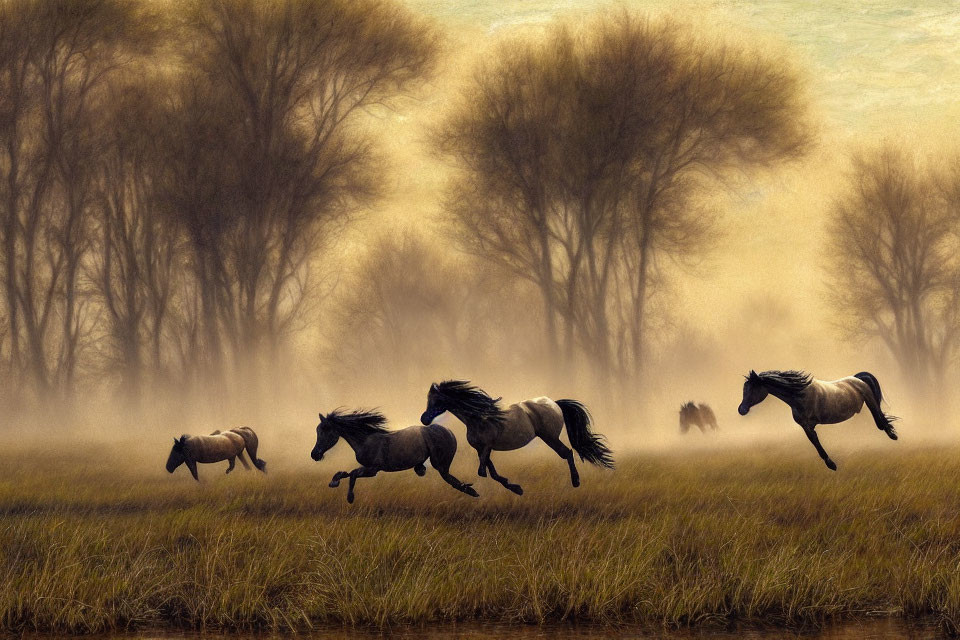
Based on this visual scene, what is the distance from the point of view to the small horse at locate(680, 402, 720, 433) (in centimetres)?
2742

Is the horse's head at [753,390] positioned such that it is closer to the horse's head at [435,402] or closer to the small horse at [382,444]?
the small horse at [382,444]

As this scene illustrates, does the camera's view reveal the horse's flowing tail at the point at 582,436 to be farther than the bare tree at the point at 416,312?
No

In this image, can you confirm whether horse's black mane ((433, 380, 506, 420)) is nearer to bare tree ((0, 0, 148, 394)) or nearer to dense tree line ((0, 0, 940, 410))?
dense tree line ((0, 0, 940, 410))

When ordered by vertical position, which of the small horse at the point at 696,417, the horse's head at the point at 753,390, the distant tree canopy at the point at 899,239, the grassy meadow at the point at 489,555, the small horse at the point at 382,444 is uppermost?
the distant tree canopy at the point at 899,239

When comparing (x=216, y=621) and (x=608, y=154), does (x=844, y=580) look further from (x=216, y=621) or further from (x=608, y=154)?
(x=608, y=154)

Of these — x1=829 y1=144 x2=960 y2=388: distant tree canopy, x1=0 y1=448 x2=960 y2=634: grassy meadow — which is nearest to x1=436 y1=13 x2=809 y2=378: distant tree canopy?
x1=829 y1=144 x2=960 y2=388: distant tree canopy

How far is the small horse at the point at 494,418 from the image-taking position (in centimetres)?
1167

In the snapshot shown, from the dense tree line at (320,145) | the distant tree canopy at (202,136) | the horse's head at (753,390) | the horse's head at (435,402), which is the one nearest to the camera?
the horse's head at (435,402)

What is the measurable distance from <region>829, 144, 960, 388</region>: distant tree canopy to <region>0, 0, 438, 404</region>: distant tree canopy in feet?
54.7

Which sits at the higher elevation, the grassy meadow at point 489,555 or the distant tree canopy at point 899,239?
the distant tree canopy at point 899,239

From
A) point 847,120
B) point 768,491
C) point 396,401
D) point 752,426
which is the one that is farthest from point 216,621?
point 847,120

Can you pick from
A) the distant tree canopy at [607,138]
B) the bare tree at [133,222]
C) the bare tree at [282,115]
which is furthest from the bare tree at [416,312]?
the bare tree at [282,115]

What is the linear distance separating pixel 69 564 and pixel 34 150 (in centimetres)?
2665

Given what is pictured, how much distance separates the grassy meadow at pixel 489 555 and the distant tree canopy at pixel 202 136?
16079mm
